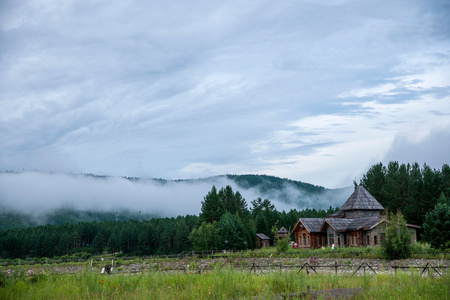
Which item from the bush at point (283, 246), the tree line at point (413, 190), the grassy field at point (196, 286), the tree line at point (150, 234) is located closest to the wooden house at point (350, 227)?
the tree line at point (413, 190)

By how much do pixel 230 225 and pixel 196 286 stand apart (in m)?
48.1

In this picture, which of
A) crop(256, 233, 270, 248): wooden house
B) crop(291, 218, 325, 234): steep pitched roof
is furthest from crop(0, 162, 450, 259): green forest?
crop(291, 218, 325, 234): steep pitched roof

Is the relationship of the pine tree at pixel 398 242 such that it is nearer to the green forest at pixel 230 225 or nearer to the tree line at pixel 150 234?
the green forest at pixel 230 225

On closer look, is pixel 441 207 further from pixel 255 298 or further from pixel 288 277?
pixel 255 298

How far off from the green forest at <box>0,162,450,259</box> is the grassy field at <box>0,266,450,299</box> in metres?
31.9

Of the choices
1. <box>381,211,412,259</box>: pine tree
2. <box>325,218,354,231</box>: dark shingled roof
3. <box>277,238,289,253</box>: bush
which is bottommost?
<box>277,238,289,253</box>: bush

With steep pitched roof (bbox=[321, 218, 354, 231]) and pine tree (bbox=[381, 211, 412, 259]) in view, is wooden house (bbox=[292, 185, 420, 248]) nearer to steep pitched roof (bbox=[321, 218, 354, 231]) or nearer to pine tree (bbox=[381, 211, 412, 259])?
steep pitched roof (bbox=[321, 218, 354, 231])

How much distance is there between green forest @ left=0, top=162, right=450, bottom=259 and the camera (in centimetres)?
5894

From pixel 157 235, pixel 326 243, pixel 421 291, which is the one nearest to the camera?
pixel 421 291

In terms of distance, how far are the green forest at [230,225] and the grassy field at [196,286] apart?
31.9m

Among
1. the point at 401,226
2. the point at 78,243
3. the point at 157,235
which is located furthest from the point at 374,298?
the point at 78,243

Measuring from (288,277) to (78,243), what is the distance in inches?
4865

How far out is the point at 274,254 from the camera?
43.9m

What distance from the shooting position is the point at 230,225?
5947cm
